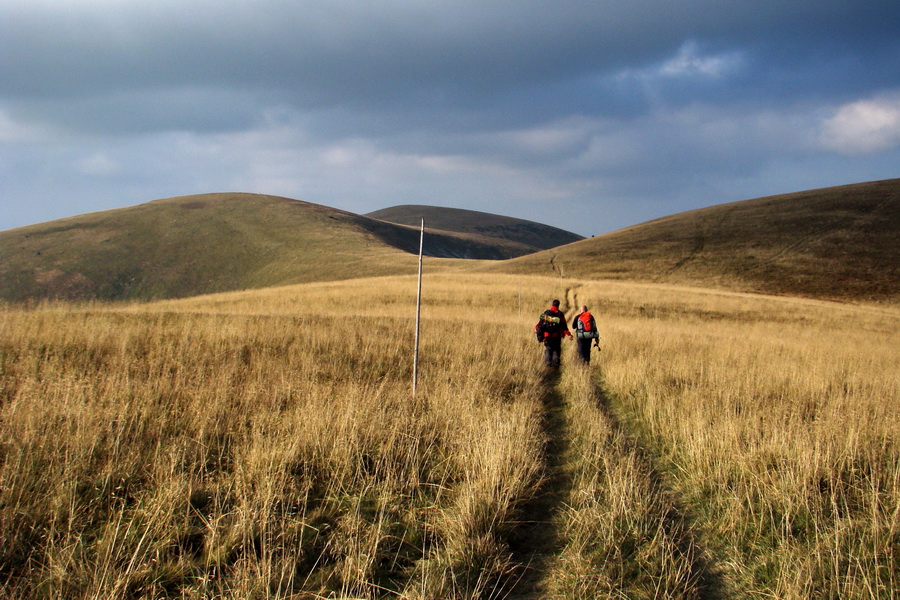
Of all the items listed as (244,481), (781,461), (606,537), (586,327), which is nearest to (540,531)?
(606,537)

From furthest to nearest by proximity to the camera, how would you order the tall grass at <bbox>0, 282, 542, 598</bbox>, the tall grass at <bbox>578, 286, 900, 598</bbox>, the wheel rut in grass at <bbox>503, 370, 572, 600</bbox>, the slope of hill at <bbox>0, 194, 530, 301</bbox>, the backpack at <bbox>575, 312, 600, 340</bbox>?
the slope of hill at <bbox>0, 194, 530, 301</bbox> < the backpack at <bbox>575, 312, 600, 340</bbox> < the tall grass at <bbox>578, 286, 900, 598</bbox> < the wheel rut in grass at <bbox>503, 370, 572, 600</bbox> < the tall grass at <bbox>0, 282, 542, 598</bbox>

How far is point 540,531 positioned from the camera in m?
3.99

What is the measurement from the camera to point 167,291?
257ft

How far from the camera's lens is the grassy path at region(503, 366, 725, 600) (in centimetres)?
316

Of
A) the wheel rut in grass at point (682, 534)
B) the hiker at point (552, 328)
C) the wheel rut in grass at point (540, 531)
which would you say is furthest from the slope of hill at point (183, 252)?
the wheel rut in grass at point (682, 534)

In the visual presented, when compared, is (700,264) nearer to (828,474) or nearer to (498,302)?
(498,302)

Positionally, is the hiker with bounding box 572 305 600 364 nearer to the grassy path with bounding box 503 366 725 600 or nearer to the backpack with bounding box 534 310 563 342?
the backpack with bounding box 534 310 563 342

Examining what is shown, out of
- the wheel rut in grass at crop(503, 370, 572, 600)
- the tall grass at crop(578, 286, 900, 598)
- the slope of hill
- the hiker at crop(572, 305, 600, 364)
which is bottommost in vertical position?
the wheel rut in grass at crop(503, 370, 572, 600)

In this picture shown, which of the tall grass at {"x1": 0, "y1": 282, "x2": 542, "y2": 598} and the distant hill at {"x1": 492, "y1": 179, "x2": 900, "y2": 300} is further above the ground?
the distant hill at {"x1": 492, "y1": 179, "x2": 900, "y2": 300}

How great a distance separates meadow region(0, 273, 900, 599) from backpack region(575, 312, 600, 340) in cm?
253

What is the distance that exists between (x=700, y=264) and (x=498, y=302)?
34902mm

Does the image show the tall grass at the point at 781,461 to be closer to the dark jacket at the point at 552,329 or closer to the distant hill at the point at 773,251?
the dark jacket at the point at 552,329

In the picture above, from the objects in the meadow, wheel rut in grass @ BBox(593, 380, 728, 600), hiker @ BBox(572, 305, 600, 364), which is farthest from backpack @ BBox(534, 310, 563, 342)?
A: wheel rut in grass @ BBox(593, 380, 728, 600)

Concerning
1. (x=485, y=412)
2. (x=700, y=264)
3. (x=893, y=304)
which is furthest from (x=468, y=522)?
(x=700, y=264)
